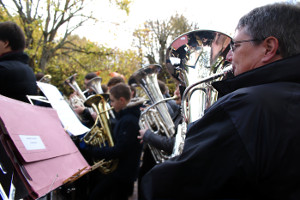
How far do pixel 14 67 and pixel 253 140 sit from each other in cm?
208

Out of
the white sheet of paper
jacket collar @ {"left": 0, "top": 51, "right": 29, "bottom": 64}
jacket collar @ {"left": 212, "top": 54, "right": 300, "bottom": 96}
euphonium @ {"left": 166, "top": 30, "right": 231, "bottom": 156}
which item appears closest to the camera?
jacket collar @ {"left": 212, "top": 54, "right": 300, "bottom": 96}

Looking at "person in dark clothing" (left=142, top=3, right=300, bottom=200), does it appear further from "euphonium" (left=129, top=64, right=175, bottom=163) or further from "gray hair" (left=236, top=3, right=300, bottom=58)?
"euphonium" (left=129, top=64, right=175, bottom=163)

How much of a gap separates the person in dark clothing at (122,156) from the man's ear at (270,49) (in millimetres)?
2081

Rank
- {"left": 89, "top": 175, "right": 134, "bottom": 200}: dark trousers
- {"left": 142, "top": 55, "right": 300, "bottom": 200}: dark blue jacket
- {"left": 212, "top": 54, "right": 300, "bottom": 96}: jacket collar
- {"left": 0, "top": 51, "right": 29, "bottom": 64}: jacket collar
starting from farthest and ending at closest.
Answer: {"left": 89, "top": 175, "right": 134, "bottom": 200}: dark trousers, {"left": 0, "top": 51, "right": 29, "bottom": 64}: jacket collar, {"left": 212, "top": 54, "right": 300, "bottom": 96}: jacket collar, {"left": 142, "top": 55, "right": 300, "bottom": 200}: dark blue jacket

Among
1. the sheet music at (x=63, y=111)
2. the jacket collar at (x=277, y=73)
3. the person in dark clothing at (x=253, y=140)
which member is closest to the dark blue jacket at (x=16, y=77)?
the sheet music at (x=63, y=111)

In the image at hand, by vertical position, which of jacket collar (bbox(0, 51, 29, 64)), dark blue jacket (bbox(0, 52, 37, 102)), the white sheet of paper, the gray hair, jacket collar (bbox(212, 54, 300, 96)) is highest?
jacket collar (bbox(0, 51, 29, 64))

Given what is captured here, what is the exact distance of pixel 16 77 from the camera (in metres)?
2.21

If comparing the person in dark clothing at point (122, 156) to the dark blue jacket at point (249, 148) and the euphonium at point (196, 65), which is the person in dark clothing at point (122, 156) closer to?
the euphonium at point (196, 65)

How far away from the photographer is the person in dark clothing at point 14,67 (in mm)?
2160

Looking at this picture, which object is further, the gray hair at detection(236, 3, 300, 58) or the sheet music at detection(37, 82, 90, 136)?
the sheet music at detection(37, 82, 90, 136)

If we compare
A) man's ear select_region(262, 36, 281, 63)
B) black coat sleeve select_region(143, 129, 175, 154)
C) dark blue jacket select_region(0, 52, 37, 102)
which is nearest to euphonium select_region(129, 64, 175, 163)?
black coat sleeve select_region(143, 129, 175, 154)

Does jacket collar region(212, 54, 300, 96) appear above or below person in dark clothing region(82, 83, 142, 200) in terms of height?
above

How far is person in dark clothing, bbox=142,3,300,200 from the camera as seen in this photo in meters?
0.89

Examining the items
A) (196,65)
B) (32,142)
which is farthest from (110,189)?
(196,65)
